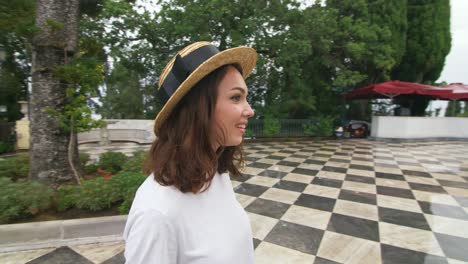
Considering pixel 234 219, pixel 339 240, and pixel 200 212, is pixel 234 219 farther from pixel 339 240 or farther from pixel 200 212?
pixel 339 240

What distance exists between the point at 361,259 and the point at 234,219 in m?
1.95

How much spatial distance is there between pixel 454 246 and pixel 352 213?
1.00 metres

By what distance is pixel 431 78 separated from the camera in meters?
12.9

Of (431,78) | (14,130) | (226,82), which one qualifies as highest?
(431,78)

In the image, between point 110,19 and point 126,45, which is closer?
point 110,19

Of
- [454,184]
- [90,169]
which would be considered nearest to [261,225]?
[90,169]

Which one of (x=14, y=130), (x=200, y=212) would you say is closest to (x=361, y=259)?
(x=200, y=212)

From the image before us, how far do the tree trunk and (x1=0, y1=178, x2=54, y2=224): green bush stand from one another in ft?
→ 1.31

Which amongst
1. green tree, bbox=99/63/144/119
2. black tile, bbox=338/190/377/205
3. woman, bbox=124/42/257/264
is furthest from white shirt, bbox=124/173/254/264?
green tree, bbox=99/63/144/119

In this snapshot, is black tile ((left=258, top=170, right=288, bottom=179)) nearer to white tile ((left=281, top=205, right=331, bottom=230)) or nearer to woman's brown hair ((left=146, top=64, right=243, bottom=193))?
white tile ((left=281, top=205, right=331, bottom=230))

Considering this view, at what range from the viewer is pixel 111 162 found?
3.95m

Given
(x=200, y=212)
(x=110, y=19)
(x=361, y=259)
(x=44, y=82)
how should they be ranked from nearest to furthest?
(x=200, y=212)
(x=361, y=259)
(x=44, y=82)
(x=110, y=19)

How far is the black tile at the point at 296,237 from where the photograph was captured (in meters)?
2.37

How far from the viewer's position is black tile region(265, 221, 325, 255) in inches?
93.1
